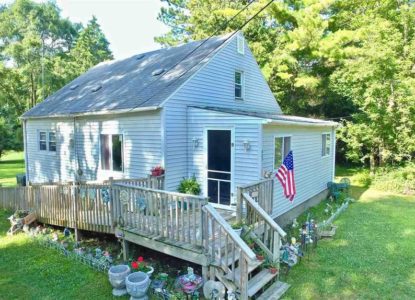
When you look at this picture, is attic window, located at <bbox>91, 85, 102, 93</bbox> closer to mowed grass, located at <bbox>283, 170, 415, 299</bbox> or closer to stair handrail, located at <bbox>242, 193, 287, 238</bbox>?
stair handrail, located at <bbox>242, 193, 287, 238</bbox>

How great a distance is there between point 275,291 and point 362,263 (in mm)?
2466

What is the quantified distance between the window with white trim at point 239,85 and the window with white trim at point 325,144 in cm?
370

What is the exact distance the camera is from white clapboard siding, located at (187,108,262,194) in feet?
25.9

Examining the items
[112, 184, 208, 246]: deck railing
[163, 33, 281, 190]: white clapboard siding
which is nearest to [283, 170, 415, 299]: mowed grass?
[112, 184, 208, 246]: deck railing

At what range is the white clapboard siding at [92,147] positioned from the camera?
9.18m

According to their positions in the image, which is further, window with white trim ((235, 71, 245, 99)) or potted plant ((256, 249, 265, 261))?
window with white trim ((235, 71, 245, 99))

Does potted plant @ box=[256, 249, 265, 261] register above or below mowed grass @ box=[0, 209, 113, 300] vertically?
above

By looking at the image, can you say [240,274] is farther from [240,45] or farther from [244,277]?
[240,45]

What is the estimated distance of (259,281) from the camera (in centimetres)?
539

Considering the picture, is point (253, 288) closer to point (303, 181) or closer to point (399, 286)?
point (399, 286)

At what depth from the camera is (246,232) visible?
19.7 ft

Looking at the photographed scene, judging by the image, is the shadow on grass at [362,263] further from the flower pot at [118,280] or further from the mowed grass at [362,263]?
the flower pot at [118,280]

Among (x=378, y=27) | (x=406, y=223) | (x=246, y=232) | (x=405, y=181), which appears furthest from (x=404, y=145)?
(x=246, y=232)

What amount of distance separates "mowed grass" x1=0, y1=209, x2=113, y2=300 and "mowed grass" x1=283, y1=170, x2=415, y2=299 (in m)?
3.65
